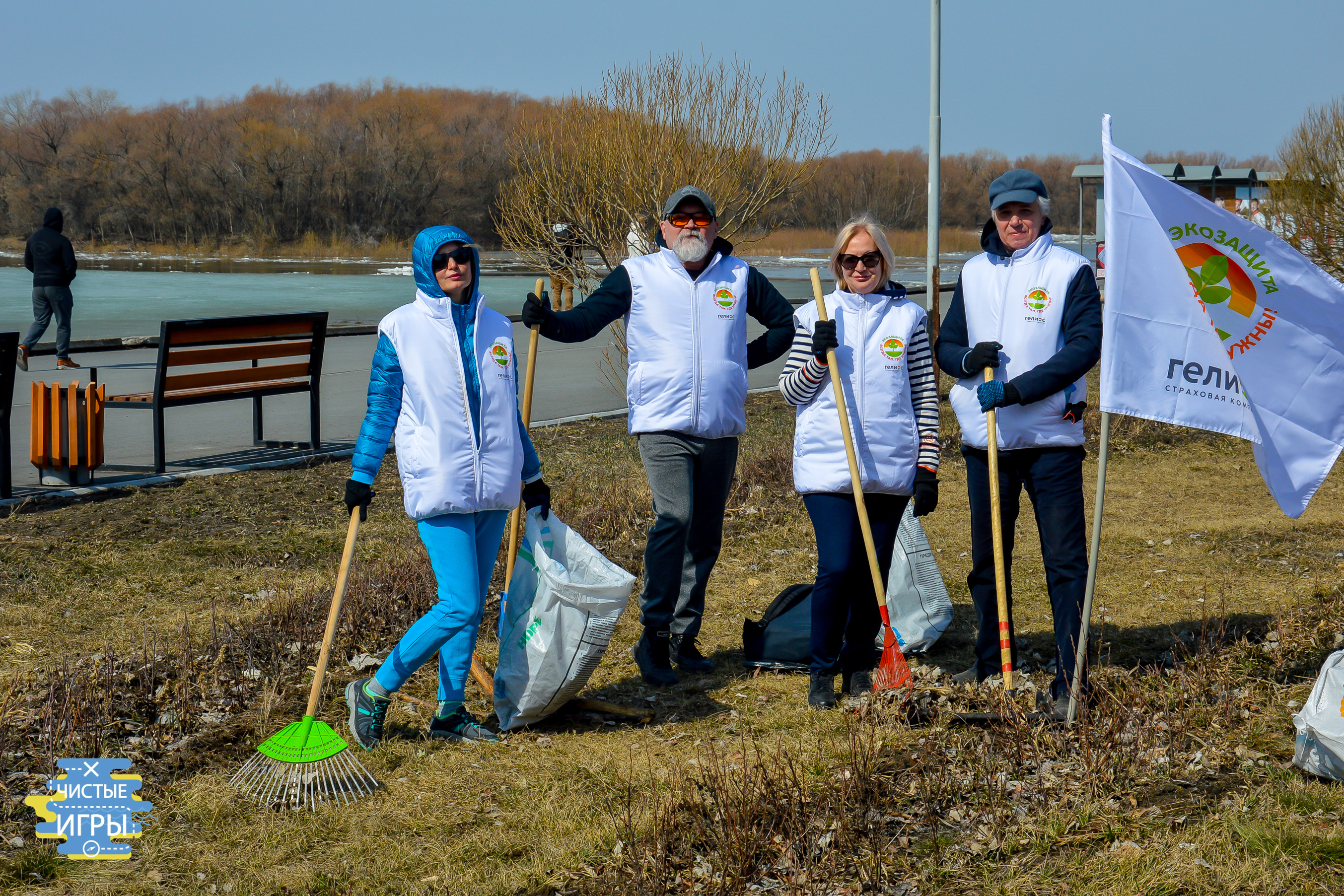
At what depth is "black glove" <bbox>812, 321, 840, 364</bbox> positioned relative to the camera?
4191 mm

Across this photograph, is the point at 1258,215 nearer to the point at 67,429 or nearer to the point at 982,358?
the point at 982,358

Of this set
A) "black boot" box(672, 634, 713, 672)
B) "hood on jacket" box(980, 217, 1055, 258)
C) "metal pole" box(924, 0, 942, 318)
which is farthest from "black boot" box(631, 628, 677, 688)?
"metal pole" box(924, 0, 942, 318)

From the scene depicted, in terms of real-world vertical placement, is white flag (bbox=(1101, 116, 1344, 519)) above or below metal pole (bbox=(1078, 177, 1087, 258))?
below

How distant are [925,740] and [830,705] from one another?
58 centimetres

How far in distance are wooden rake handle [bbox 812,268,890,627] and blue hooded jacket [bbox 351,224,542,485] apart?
1.22 meters

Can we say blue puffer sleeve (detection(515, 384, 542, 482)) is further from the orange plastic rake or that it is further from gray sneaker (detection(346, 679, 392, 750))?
the orange plastic rake

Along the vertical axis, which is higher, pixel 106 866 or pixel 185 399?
pixel 185 399

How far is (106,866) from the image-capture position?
3.21 m

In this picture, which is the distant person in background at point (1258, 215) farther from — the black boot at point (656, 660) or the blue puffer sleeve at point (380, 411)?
the blue puffer sleeve at point (380, 411)

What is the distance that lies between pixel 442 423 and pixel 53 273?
13.1 meters

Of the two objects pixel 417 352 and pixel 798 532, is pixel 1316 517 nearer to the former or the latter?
pixel 798 532

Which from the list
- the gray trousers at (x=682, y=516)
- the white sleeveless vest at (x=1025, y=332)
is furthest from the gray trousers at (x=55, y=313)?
the white sleeveless vest at (x=1025, y=332)

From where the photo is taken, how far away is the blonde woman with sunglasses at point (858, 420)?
4320mm

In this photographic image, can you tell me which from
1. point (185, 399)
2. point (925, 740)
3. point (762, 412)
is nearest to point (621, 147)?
point (762, 412)
